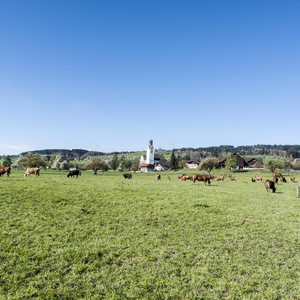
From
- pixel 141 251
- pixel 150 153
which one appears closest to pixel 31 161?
pixel 141 251

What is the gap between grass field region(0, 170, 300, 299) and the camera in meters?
6.71

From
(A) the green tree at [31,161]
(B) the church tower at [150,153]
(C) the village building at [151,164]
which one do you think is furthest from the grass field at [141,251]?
(B) the church tower at [150,153]

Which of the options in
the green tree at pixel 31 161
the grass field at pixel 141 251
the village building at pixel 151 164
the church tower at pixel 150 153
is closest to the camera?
the grass field at pixel 141 251

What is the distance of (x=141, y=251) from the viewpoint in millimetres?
9289

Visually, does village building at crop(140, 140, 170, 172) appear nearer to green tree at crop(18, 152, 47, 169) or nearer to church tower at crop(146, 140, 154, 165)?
church tower at crop(146, 140, 154, 165)

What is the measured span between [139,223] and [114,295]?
6.65 metres

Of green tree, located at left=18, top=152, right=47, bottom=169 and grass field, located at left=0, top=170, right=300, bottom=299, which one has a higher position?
green tree, located at left=18, top=152, right=47, bottom=169

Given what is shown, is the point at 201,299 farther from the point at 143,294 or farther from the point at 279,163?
the point at 279,163

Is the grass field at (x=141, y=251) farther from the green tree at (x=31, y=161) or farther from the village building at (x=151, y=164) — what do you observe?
the village building at (x=151, y=164)

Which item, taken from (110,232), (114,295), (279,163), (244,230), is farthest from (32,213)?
(279,163)

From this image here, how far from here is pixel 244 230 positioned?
12.4m

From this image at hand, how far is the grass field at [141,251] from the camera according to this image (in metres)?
6.71

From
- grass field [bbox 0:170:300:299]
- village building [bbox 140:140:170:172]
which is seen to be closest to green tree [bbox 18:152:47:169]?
grass field [bbox 0:170:300:299]

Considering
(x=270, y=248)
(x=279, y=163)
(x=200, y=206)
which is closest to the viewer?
(x=270, y=248)
